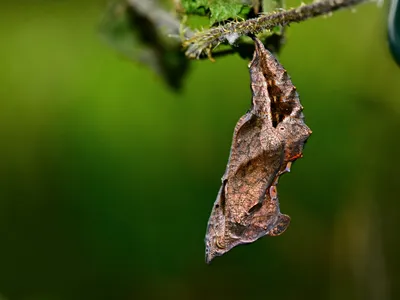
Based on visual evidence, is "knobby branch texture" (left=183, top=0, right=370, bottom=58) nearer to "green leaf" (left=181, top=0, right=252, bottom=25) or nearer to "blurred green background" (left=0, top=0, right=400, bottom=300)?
"green leaf" (left=181, top=0, right=252, bottom=25)

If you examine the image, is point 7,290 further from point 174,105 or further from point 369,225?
point 369,225

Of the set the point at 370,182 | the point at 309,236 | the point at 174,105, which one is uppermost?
the point at 174,105

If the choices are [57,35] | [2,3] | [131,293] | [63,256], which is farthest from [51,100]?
[131,293]

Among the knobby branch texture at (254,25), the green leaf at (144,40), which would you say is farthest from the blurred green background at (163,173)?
the knobby branch texture at (254,25)

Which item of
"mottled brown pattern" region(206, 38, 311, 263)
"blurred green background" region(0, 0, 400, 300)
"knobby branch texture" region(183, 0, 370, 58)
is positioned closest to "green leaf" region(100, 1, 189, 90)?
"knobby branch texture" region(183, 0, 370, 58)

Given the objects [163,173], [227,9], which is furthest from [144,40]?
[163,173]

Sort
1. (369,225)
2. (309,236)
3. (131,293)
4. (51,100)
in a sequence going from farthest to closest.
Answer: (51,100) < (131,293) < (309,236) < (369,225)
